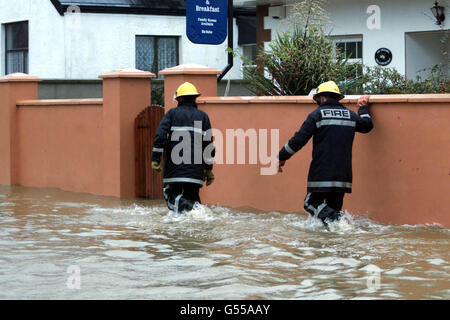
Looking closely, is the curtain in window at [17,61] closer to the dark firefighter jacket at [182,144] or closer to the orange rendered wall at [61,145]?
the orange rendered wall at [61,145]

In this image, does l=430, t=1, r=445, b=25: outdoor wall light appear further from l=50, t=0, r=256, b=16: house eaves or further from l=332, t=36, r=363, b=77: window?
l=50, t=0, r=256, b=16: house eaves

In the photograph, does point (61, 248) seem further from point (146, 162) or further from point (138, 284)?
point (146, 162)

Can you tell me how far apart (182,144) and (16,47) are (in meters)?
16.1

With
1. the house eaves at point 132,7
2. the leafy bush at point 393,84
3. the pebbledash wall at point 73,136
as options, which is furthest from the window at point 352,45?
the house eaves at point 132,7

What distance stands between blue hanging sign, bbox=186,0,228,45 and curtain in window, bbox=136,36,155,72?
41.2 feet

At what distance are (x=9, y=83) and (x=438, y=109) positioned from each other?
929cm

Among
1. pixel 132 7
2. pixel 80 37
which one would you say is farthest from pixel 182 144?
pixel 132 7

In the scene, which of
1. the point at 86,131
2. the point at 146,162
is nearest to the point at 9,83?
the point at 86,131

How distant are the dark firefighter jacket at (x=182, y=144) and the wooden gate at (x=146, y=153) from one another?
2.50 m

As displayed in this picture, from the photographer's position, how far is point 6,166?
53.3 ft

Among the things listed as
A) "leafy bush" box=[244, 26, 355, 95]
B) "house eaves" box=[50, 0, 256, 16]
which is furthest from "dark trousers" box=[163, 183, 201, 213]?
"house eaves" box=[50, 0, 256, 16]

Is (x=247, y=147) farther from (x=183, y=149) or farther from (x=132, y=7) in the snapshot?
(x=132, y=7)

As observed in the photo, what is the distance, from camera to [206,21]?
1287cm

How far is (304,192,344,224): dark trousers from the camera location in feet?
31.7
